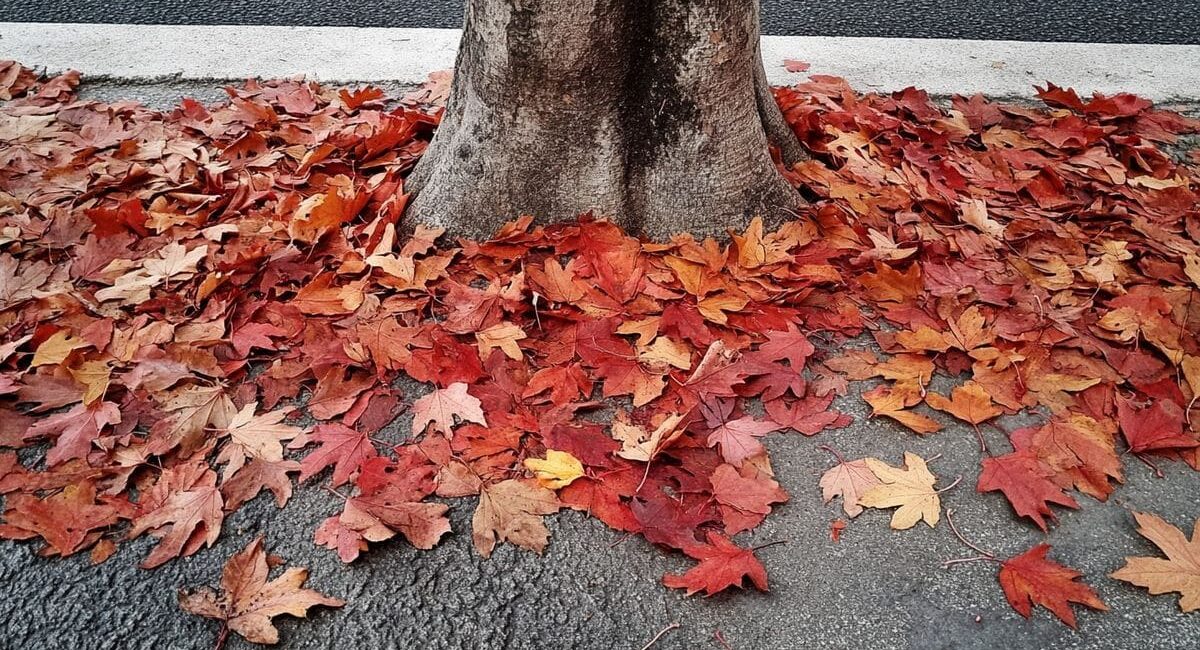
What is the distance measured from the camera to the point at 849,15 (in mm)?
4293

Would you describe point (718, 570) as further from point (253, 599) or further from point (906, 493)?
point (253, 599)

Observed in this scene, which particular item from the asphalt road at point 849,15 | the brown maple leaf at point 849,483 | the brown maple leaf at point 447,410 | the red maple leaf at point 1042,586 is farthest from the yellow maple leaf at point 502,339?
the asphalt road at point 849,15

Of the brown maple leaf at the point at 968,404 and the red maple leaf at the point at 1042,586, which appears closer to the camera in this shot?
the red maple leaf at the point at 1042,586

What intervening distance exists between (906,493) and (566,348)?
0.83 m

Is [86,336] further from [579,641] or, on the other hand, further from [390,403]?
[579,641]

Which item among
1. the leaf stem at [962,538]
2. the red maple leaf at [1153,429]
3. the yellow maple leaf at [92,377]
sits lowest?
the leaf stem at [962,538]

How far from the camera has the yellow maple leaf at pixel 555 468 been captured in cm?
166

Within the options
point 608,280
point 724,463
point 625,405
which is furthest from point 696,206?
point 724,463

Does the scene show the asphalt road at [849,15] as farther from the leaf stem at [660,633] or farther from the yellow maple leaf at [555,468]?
the leaf stem at [660,633]

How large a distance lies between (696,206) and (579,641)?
1.25 metres

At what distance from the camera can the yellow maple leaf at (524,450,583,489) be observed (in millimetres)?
1664

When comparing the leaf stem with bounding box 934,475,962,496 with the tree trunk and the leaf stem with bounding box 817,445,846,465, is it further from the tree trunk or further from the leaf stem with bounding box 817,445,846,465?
the tree trunk

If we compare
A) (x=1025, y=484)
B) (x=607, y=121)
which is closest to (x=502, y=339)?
(x=607, y=121)

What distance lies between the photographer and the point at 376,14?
4.25m
